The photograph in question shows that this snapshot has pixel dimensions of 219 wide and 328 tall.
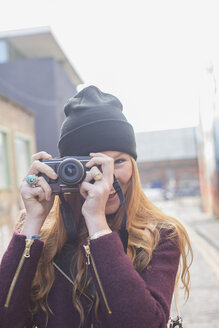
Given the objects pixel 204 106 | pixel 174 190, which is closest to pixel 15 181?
pixel 204 106

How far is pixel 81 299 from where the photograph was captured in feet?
4.44

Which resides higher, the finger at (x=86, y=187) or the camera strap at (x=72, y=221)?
the finger at (x=86, y=187)

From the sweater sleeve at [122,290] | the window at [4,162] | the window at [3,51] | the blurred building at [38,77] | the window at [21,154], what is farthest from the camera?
the window at [3,51]

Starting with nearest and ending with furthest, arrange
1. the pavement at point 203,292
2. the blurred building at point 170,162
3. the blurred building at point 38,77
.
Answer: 1. the pavement at point 203,292
2. the blurred building at point 38,77
3. the blurred building at point 170,162

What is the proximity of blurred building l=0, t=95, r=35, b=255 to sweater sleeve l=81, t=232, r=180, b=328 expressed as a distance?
1077 cm

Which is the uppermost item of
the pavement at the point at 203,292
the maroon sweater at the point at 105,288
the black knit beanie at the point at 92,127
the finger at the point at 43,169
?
the black knit beanie at the point at 92,127

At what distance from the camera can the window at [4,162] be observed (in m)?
13.0

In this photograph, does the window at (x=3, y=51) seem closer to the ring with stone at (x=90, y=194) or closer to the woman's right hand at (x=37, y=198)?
the woman's right hand at (x=37, y=198)

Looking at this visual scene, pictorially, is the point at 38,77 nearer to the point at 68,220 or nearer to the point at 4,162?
the point at 4,162

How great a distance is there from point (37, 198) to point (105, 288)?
42 centimetres

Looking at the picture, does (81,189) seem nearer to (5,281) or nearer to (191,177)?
(5,281)

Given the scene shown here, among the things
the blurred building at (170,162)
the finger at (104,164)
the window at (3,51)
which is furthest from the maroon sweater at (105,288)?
the blurred building at (170,162)

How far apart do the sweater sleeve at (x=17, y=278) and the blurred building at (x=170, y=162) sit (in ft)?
112

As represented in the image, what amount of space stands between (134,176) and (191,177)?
135ft
